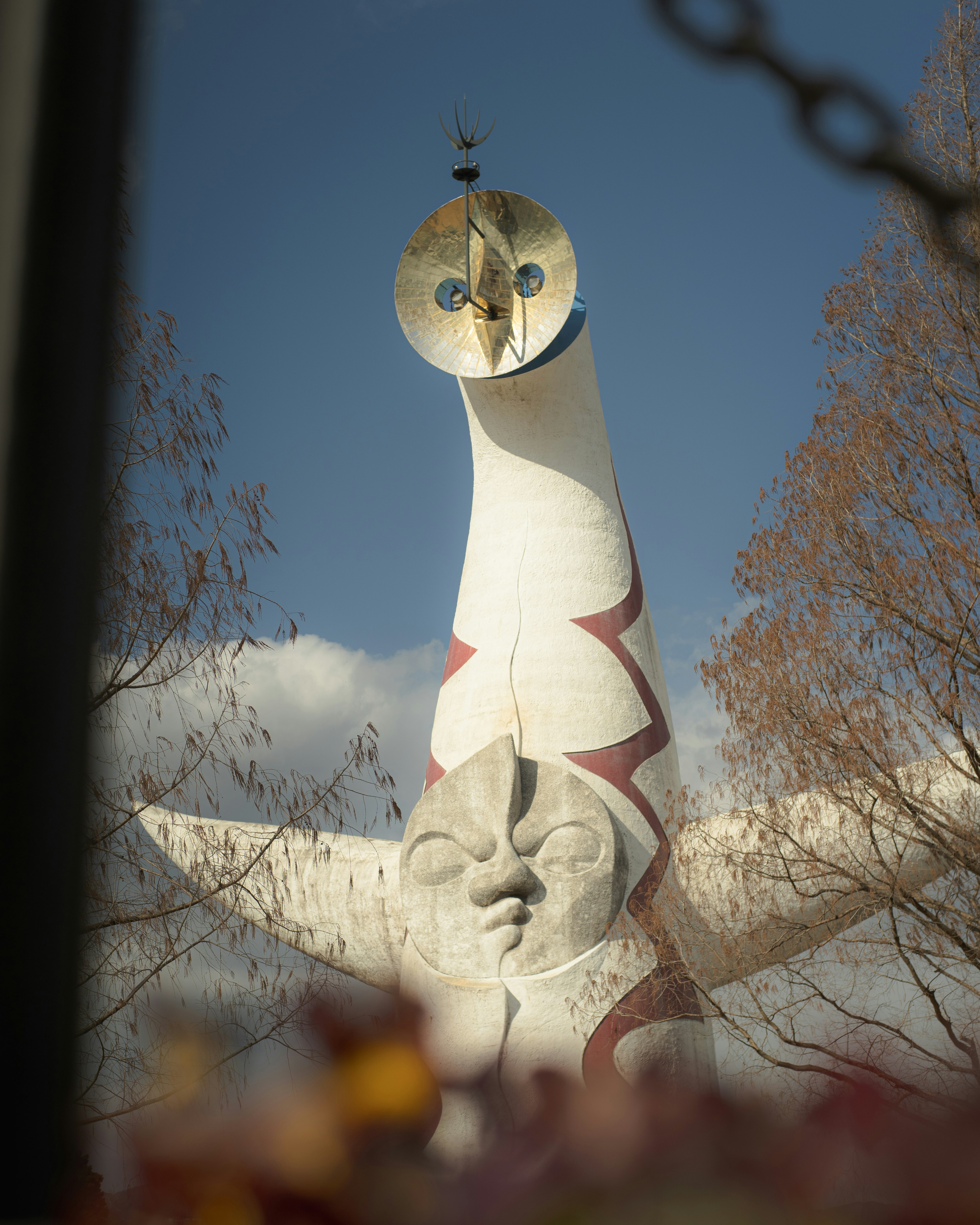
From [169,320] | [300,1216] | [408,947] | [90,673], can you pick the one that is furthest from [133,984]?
[300,1216]

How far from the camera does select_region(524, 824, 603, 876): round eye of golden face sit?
6449 millimetres

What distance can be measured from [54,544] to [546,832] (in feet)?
19.8

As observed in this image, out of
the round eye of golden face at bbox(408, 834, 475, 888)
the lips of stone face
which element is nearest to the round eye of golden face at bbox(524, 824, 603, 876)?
the lips of stone face

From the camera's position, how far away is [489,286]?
761 centimetres

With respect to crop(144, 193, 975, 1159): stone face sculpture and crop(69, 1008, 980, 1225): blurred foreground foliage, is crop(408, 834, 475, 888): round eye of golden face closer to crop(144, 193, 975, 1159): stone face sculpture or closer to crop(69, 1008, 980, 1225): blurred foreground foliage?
crop(144, 193, 975, 1159): stone face sculpture

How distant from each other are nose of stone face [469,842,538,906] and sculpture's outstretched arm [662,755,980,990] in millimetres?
912

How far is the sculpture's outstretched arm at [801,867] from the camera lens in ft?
18.7

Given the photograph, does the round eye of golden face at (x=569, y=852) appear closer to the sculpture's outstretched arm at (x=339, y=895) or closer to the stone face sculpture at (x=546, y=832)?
the stone face sculpture at (x=546, y=832)

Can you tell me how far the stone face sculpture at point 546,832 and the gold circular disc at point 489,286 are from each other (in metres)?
0.13

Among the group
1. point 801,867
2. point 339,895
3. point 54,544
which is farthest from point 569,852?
point 54,544

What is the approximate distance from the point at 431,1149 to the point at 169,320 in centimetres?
538

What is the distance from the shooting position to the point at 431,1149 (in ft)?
1.69

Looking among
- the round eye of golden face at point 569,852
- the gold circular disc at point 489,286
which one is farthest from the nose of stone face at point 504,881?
the gold circular disc at point 489,286

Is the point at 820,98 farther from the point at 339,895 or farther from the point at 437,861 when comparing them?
the point at 339,895
